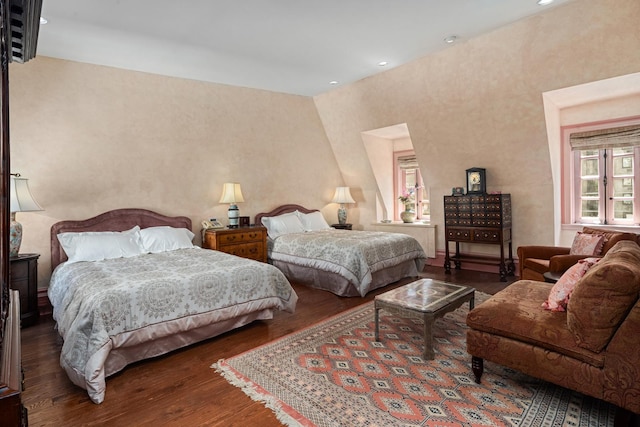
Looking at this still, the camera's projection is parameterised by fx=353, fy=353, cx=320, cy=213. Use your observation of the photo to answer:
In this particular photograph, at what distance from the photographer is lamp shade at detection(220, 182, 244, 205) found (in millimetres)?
5234

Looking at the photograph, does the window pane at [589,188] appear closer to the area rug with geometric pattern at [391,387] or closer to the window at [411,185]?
the window at [411,185]

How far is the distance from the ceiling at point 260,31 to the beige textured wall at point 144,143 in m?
0.35

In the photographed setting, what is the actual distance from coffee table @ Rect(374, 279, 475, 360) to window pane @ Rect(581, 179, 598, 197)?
3144 mm

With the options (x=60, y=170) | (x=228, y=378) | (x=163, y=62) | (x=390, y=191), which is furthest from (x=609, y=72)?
(x=60, y=170)

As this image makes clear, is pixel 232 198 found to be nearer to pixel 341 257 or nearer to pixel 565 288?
pixel 341 257

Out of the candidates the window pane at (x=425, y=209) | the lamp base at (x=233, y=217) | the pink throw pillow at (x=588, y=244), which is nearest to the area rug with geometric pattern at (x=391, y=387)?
the pink throw pillow at (x=588, y=244)

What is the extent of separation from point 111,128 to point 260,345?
3.34 meters

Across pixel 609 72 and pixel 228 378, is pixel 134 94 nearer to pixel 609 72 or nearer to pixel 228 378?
pixel 228 378

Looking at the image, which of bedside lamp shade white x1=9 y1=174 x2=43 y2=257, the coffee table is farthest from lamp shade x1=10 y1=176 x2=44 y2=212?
the coffee table

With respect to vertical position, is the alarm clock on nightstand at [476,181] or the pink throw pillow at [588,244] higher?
the alarm clock on nightstand at [476,181]

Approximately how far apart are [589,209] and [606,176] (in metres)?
0.49

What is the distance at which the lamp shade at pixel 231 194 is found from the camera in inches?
206

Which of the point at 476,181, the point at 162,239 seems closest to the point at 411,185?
the point at 476,181

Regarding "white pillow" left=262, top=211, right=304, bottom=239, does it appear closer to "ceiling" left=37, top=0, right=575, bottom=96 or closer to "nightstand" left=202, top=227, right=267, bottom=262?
"nightstand" left=202, top=227, right=267, bottom=262
